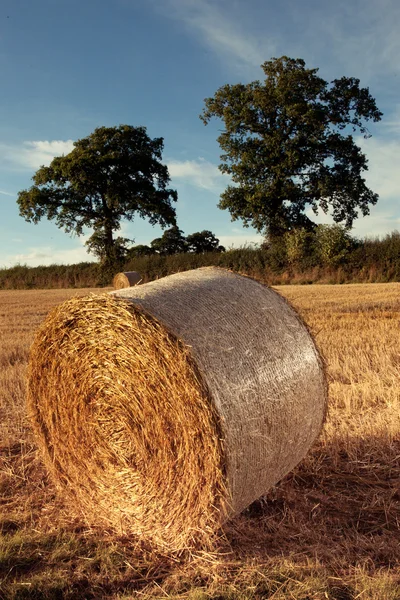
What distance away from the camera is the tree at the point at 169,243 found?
42506mm

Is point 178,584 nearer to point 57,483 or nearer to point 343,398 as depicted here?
point 57,483

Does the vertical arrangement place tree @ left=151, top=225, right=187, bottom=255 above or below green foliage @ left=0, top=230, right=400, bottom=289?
above

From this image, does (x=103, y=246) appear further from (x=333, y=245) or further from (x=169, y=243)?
(x=333, y=245)

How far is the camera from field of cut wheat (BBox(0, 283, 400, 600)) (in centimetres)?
300

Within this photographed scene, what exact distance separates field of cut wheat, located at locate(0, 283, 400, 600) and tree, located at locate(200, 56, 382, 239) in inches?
1096

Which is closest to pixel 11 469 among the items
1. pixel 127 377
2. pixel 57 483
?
pixel 57 483

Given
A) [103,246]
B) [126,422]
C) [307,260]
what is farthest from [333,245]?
[126,422]

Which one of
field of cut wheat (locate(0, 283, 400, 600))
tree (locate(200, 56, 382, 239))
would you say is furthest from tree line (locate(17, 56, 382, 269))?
field of cut wheat (locate(0, 283, 400, 600))

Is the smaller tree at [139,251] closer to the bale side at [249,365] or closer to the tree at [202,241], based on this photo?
the tree at [202,241]

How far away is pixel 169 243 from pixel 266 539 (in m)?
39.8

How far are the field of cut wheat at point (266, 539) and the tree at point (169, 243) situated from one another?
3738 centimetres

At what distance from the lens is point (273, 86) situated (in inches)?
1303

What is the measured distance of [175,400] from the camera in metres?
3.34

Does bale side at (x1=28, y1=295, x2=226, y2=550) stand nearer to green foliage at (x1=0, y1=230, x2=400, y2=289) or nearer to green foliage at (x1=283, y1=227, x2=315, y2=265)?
green foliage at (x1=0, y1=230, x2=400, y2=289)
